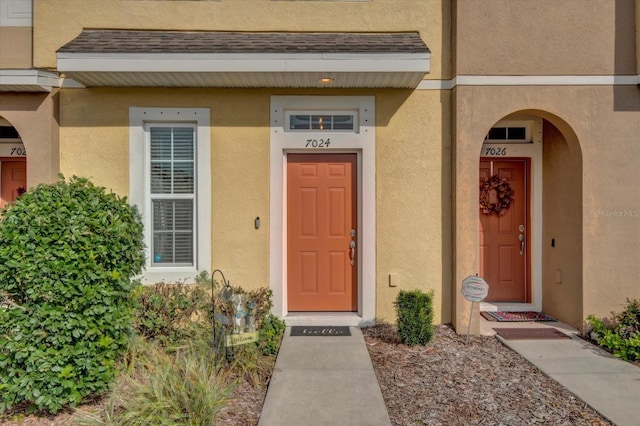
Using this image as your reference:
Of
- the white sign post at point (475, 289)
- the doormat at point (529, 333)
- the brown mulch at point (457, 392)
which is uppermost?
the white sign post at point (475, 289)

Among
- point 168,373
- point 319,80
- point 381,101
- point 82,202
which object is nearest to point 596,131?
point 381,101

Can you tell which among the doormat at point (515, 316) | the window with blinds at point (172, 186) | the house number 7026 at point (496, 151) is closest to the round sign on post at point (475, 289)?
the doormat at point (515, 316)

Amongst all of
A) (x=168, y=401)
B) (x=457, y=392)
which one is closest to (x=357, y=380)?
(x=457, y=392)

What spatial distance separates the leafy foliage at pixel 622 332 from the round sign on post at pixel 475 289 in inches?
66.0

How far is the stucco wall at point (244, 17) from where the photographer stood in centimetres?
584

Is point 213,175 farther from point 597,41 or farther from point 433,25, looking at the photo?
point 597,41

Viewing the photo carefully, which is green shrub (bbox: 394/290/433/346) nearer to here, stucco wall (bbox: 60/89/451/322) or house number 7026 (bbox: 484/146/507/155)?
stucco wall (bbox: 60/89/451/322)

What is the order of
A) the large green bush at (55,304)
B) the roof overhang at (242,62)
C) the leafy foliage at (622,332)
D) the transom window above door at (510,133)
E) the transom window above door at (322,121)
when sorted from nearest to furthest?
1. the large green bush at (55,304)
2. the leafy foliage at (622,332)
3. the roof overhang at (242,62)
4. the transom window above door at (322,121)
5. the transom window above door at (510,133)

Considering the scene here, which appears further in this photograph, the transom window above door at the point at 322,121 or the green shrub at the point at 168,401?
the transom window above door at the point at 322,121

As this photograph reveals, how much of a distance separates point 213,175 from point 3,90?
3.14 metres

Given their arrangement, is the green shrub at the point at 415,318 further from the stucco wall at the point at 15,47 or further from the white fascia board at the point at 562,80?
the stucco wall at the point at 15,47

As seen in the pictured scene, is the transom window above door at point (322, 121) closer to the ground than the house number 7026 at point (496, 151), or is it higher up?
higher up

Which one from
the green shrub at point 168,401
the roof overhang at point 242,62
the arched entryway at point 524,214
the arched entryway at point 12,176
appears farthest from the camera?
the arched entryway at point 12,176

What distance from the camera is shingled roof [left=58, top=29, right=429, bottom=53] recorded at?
5312mm
